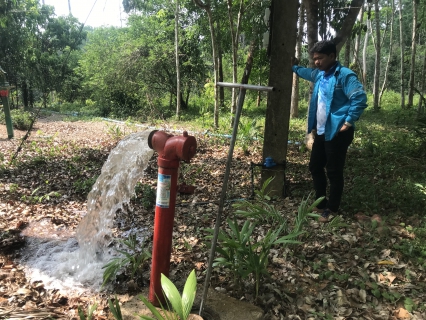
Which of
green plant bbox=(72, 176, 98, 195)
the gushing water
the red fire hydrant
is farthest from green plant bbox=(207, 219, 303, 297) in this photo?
green plant bbox=(72, 176, 98, 195)

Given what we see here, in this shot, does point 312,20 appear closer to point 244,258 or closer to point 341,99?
point 341,99

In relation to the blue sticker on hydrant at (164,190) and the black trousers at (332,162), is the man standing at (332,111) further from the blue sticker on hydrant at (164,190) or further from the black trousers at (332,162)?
the blue sticker on hydrant at (164,190)

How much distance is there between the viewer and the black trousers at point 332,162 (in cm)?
311

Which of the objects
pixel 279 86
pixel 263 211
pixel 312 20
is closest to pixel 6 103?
pixel 312 20

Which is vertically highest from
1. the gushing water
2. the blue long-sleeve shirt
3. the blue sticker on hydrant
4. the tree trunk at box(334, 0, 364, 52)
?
the tree trunk at box(334, 0, 364, 52)

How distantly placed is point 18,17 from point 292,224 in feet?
73.0

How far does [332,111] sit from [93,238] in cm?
272

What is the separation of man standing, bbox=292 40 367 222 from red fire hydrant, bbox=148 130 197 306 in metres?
1.67

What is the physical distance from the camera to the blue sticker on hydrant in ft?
6.53

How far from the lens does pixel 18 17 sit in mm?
19250

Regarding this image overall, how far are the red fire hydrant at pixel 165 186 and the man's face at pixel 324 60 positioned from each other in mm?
1733

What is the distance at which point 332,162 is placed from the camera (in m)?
3.19

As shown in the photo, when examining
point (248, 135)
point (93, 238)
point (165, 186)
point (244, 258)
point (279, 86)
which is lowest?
point (93, 238)

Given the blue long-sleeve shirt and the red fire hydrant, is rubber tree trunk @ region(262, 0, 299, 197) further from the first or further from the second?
the red fire hydrant
